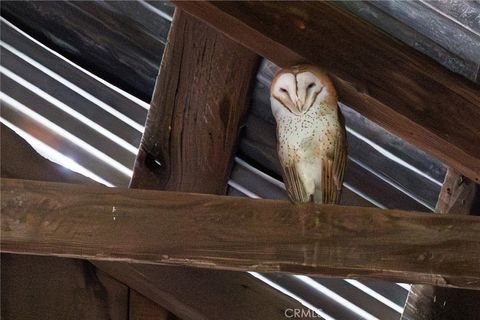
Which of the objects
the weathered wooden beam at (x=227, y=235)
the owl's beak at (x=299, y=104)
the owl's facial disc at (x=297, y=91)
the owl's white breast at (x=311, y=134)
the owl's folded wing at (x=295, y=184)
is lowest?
the weathered wooden beam at (x=227, y=235)

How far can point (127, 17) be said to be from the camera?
2049 millimetres

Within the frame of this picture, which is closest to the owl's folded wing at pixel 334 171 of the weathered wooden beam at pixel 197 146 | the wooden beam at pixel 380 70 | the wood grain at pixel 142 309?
the wooden beam at pixel 380 70

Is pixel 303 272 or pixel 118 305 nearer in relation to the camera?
pixel 303 272

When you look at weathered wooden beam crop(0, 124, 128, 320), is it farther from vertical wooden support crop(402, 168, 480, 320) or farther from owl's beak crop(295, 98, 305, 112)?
vertical wooden support crop(402, 168, 480, 320)

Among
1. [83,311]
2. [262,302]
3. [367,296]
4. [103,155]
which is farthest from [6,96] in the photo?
[367,296]

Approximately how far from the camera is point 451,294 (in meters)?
1.93

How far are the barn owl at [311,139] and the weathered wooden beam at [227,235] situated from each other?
0.97 ft

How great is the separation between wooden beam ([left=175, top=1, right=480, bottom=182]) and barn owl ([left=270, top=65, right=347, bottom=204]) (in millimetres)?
74

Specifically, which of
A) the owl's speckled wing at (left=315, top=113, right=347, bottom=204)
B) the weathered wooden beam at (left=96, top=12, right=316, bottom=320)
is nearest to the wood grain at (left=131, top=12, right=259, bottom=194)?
the weathered wooden beam at (left=96, top=12, right=316, bottom=320)

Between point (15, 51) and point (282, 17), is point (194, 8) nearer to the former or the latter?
point (282, 17)

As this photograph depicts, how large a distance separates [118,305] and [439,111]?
2.60ft

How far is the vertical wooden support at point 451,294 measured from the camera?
189cm

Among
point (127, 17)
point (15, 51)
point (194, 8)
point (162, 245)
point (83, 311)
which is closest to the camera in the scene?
point (162, 245)

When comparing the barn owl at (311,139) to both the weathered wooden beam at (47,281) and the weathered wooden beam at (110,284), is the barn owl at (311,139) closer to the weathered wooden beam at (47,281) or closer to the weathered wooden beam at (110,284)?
the weathered wooden beam at (110,284)
